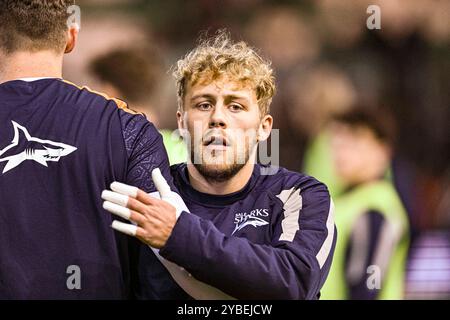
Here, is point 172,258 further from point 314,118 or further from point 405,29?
point 405,29

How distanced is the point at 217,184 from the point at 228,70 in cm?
45

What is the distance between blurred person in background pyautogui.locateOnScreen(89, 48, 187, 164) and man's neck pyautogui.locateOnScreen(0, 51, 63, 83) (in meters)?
1.84

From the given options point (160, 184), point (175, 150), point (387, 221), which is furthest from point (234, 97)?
point (387, 221)

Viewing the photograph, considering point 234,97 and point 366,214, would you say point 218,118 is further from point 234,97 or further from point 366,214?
point 366,214

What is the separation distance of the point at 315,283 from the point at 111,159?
78cm

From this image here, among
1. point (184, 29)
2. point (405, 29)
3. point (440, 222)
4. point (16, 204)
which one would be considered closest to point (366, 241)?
point (440, 222)

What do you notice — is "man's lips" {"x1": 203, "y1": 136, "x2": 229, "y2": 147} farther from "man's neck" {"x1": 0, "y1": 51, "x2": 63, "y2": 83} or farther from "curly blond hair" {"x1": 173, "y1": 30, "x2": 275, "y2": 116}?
"man's neck" {"x1": 0, "y1": 51, "x2": 63, "y2": 83}

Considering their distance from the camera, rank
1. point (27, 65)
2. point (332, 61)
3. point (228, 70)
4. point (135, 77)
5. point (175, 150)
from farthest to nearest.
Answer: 1. point (332, 61)
2. point (135, 77)
3. point (175, 150)
4. point (228, 70)
5. point (27, 65)

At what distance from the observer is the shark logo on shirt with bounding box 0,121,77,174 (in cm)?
242

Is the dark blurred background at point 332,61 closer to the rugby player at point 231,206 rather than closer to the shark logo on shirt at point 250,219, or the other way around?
the rugby player at point 231,206

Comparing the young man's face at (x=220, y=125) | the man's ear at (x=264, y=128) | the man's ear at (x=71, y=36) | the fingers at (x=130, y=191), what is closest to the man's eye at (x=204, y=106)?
the young man's face at (x=220, y=125)

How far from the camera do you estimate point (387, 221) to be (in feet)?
15.5

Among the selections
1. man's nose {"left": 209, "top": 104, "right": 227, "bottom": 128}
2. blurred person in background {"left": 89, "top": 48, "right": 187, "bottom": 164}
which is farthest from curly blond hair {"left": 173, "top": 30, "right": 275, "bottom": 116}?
blurred person in background {"left": 89, "top": 48, "right": 187, "bottom": 164}

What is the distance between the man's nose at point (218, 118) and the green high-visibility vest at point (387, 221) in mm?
2032
